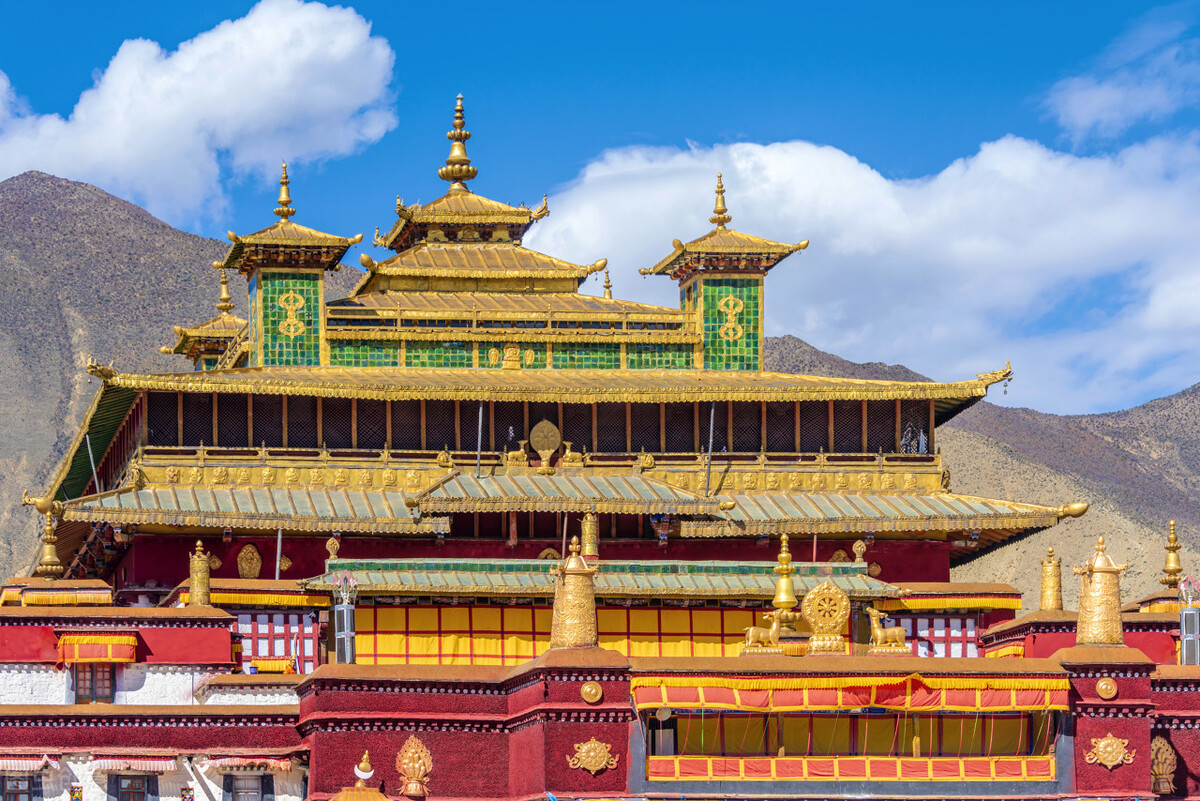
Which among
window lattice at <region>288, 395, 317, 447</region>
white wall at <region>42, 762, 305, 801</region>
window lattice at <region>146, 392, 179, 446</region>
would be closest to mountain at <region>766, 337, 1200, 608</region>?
window lattice at <region>288, 395, 317, 447</region>

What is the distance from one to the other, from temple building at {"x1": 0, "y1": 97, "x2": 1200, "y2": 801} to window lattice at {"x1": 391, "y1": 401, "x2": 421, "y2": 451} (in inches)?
2.7

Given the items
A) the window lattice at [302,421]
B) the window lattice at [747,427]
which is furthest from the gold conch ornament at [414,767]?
the window lattice at [747,427]

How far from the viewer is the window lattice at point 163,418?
148ft

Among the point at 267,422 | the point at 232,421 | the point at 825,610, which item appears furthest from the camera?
the point at 267,422

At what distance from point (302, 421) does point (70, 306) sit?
138881 millimetres

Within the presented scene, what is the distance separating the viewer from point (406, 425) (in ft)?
153

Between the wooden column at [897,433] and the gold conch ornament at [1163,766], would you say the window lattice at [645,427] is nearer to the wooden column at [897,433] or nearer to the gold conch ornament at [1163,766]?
the wooden column at [897,433]

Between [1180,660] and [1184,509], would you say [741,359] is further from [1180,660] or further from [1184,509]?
[1184,509]

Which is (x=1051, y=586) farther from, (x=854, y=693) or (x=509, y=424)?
(x=509, y=424)

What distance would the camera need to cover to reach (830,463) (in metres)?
47.2

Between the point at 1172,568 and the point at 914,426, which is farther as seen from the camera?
the point at 914,426

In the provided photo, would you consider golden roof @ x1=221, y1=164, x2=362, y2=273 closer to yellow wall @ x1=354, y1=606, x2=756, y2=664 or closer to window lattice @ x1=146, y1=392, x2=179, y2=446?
window lattice @ x1=146, y1=392, x2=179, y2=446

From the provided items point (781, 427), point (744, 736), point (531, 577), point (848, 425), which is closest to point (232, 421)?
point (531, 577)

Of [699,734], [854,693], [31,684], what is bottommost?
[699,734]
